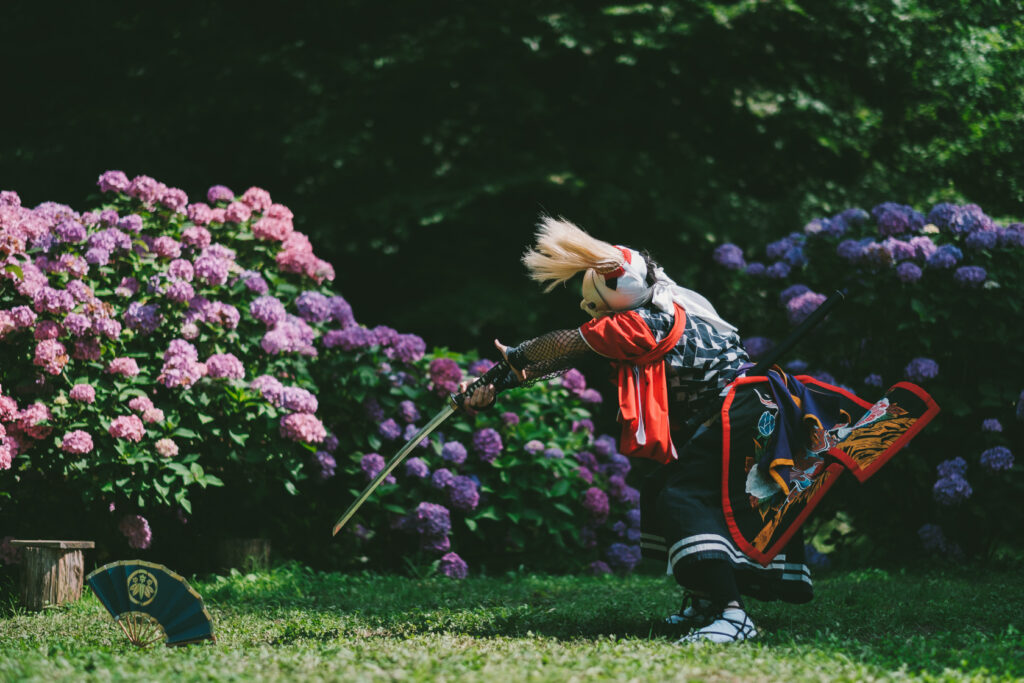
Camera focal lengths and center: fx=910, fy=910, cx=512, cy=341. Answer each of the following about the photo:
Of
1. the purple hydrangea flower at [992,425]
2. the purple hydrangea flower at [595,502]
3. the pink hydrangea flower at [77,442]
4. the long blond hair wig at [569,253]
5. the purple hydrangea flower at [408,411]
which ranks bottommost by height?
the purple hydrangea flower at [595,502]

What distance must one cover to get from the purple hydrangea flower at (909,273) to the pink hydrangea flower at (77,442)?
412cm

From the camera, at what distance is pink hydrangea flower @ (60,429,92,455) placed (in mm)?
3980

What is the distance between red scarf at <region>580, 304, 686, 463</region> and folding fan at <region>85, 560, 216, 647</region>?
152 cm

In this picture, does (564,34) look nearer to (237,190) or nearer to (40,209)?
(237,190)

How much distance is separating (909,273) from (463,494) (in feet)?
8.78

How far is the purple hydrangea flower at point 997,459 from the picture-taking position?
15.1ft

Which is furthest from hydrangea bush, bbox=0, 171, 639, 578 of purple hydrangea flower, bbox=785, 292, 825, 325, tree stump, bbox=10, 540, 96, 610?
purple hydrangea flower, bbox=785, 292, 825, 325

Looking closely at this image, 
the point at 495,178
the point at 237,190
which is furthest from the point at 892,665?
the point at 237,190

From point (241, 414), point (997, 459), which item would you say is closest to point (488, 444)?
point (241, 414)

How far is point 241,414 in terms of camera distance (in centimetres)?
457

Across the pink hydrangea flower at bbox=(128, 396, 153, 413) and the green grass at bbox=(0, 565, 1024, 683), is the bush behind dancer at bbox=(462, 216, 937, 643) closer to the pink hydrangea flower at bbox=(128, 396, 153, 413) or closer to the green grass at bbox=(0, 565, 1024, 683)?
the green grass at bbox=(0, 565, 1024, 683)

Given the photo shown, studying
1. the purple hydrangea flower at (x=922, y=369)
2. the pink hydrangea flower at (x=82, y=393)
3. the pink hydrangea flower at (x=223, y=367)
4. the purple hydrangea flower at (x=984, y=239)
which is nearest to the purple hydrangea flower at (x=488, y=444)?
the pink hydrangea flower at (x=223, y=367)

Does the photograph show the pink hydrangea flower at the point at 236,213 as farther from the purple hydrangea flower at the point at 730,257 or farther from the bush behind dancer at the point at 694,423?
the purple hydrangea flower at the point at 730,257

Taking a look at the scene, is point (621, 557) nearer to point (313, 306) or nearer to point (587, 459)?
point (587, 459)
